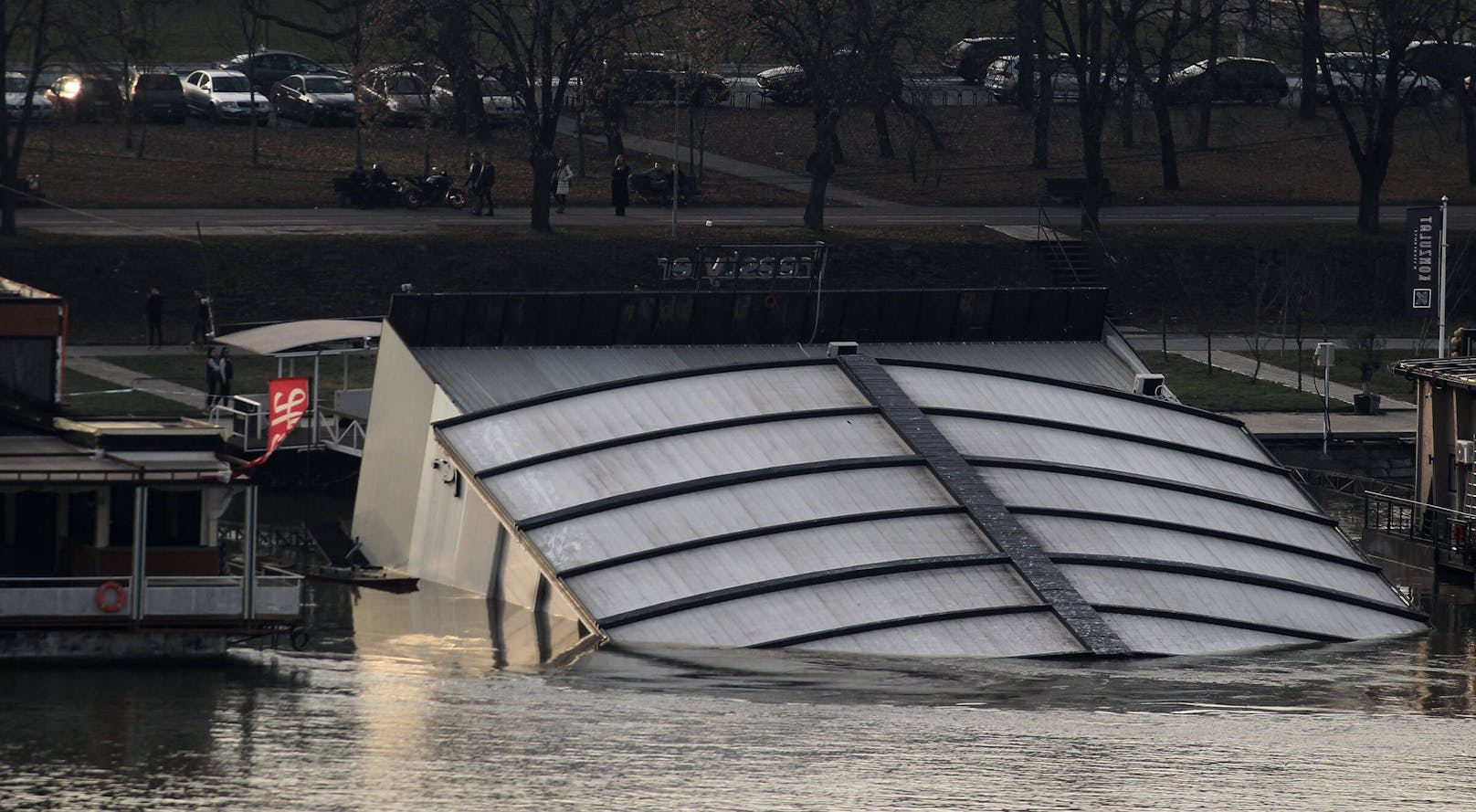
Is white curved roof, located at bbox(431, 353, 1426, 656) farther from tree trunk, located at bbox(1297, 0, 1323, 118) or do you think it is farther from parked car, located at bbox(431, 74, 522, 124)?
tree trunk, located at bbox(1297, 0, 1323, 118)

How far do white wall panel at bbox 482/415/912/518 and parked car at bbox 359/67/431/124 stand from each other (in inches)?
1355

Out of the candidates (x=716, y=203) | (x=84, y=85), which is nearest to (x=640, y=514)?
(x=716, y=203)

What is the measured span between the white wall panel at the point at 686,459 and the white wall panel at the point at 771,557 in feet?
6.39

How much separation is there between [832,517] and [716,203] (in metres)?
43.4

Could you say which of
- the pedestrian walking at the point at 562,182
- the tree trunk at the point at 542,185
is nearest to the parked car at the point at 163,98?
the pedestrian walking at the point at 562,182

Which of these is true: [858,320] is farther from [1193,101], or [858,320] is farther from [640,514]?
[1193,101]

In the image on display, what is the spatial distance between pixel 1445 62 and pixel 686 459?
5009cm

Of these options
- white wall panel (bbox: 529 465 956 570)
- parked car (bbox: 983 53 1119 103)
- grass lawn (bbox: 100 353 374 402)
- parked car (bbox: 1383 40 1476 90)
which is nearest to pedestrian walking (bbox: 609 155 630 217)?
grass lawn (bbox: 100 353 374 402)

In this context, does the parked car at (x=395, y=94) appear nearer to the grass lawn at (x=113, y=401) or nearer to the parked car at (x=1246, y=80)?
the grass lawn at (x=113, y=401)

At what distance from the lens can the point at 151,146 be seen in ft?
265

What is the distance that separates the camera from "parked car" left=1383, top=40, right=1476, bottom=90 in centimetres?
7838

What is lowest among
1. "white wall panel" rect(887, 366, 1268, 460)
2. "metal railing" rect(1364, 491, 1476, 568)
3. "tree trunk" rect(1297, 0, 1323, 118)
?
"metal railing" rect(1364, 491, 1476, 568)

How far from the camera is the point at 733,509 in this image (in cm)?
3675

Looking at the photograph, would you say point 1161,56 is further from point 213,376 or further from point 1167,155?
point 213,376
